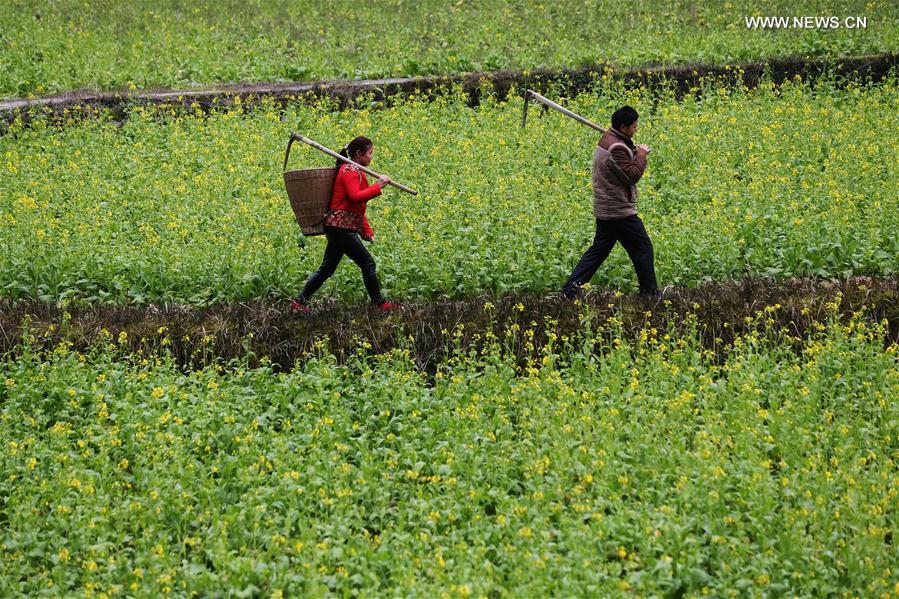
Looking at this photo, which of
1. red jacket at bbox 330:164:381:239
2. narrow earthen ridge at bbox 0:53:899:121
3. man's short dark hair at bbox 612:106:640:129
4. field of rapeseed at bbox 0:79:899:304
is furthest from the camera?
narrow earthen ridge at bbox 0:53:899:121

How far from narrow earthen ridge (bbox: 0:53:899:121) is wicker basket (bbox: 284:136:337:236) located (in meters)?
8.48

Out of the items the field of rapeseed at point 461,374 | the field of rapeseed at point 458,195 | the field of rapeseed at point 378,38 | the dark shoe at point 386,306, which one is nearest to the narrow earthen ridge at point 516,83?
the field of rapeseed at point 458,195

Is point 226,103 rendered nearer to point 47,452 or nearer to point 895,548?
point 47,452

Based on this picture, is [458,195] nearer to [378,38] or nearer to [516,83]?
[516,83]

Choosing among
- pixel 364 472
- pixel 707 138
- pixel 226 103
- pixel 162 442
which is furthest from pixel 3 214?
pixel 707 138

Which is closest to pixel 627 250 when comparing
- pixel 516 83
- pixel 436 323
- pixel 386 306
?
pixel 436 323

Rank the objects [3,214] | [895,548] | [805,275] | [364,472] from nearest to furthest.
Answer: [895,548], [364,472], [805,275], [3,214]

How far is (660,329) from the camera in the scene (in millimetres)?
9047

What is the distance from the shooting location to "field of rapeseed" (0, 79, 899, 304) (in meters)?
10.8

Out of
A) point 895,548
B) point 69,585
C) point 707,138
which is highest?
point 707,138

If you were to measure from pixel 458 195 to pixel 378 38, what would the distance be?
30.9ft

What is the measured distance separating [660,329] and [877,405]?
1944 millimetres
